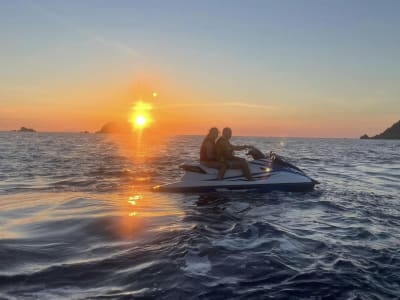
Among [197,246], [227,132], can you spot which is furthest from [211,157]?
[197,246]

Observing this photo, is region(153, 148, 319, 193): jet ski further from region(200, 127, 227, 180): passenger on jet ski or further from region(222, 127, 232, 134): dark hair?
region(222, 127, 232, 134): dark hair

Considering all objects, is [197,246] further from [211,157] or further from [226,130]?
[211,157]

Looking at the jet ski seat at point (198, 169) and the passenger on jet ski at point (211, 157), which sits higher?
the passenger on jet ski at point (211, 157)

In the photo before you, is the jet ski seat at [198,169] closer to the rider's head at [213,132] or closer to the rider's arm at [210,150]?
the rider's arm at [210,150]

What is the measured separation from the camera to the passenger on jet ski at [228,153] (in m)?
15.4

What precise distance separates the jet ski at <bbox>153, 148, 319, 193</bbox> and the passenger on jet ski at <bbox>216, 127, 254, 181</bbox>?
20 cm

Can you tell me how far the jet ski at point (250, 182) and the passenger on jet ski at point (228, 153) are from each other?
197mm

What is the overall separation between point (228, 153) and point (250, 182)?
1508mm

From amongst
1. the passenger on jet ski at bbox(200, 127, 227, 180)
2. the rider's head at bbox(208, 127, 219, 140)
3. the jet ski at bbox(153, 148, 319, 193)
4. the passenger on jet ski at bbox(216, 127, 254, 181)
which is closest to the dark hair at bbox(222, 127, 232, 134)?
the passenger on jet ski at bbox(216, 127, 254, 181)

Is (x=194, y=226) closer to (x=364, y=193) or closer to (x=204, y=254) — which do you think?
(x=204, y=254)

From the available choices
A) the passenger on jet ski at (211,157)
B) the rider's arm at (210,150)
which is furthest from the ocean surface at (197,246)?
the rider's arm at (210,150)

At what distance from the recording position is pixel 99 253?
7.45 metres

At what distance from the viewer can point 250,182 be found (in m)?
16.1

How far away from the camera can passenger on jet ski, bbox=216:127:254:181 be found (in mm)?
15352
